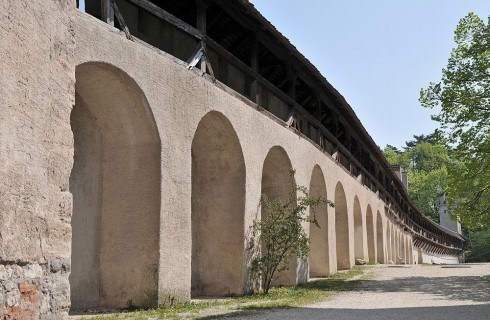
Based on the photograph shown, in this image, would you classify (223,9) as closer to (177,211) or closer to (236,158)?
(236,158)

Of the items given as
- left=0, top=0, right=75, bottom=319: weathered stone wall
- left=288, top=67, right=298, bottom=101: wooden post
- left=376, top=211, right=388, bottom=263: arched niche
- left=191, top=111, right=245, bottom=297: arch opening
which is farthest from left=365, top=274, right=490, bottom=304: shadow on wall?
left=376, top=211, right=388, bottom=263: arched niche

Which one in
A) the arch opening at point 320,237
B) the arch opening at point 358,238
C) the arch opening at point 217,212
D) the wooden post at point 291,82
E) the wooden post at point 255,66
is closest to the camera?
the arch opening at point 217,212

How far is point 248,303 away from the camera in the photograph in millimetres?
9578

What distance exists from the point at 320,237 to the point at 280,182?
3.97 meters

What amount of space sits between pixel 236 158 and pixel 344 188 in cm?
960

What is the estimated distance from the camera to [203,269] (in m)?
11.1

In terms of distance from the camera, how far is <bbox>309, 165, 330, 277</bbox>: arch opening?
666 inches

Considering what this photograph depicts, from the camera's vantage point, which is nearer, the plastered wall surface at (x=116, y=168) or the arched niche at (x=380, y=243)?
the plastered wall surface at (x=116, y=168)

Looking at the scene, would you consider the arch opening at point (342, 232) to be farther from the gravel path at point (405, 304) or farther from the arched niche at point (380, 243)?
the arched niche at point (380, 243)

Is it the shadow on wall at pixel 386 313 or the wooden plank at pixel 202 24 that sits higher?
the wooden plank at pixel 202 24

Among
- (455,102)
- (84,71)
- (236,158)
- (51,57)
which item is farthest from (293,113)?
(51,57)

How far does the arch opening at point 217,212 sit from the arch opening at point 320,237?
616cm

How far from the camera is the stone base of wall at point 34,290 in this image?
13.5 feet

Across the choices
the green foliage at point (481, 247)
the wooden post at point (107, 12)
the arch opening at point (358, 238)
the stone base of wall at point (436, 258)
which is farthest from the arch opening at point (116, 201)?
the green foliage at point (481, 247)
